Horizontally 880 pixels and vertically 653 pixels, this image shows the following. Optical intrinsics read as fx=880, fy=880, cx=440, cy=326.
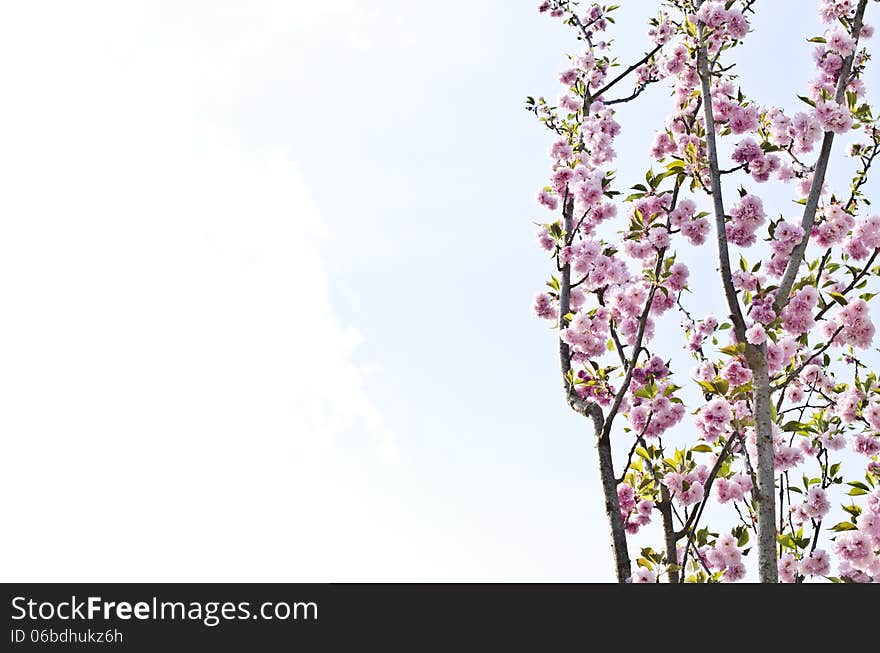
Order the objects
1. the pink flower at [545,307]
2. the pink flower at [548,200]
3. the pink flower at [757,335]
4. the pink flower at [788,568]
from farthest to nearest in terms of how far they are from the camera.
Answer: the pink flower at [548,200] → the pink flower at [545,307] → the pink flower at [788,568] → the pink flower at [757,335]

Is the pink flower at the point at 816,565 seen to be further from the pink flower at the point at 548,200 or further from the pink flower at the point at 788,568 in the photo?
the pink flower at the point at 548,200

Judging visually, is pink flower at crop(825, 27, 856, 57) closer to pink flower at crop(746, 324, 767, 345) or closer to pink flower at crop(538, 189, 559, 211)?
pink flower at crop(746, 324, 767, 345)

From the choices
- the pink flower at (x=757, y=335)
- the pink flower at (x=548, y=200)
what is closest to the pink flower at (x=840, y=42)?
the pink flower at (x=757, y=335)

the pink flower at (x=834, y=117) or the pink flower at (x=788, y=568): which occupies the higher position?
the pink flower at (x=834, y=117)

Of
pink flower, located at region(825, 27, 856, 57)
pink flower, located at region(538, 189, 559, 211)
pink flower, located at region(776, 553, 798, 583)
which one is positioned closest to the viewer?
pink flower, located at region(776, 553, 798, 583)

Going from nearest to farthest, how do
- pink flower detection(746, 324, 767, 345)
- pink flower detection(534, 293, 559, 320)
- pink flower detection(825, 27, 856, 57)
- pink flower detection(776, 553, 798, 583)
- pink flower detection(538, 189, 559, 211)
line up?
pink flower detection(746, 324, 767, 345) → pink flower detection(776, 553, 798, 583) → pink flower detection(825, 27, 856, 57) → pink flower detection(534, 293, 559, 320) → pink flower detection(538, 189, 559, 211)

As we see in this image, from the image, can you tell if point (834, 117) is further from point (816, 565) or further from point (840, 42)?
point (816, 565)

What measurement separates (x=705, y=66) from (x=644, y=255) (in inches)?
42.0

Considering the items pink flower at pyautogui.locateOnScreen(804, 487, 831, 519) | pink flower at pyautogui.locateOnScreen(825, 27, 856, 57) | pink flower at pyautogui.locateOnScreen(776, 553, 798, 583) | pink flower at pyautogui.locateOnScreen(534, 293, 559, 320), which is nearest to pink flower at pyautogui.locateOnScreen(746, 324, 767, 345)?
pink flower at pyautogui.locateOnScreen(804, 487, 831, 519)

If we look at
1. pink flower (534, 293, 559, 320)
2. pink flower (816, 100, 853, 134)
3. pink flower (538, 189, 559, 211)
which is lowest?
pink flower (534, 293, 559, 320)

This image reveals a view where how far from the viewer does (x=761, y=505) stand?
411 cm

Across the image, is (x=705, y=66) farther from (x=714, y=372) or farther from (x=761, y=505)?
(x=761, y=505)

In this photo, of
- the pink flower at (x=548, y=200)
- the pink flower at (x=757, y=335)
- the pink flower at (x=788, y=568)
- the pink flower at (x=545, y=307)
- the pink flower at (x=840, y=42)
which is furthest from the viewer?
the pink flower at (x=548, y=200)
